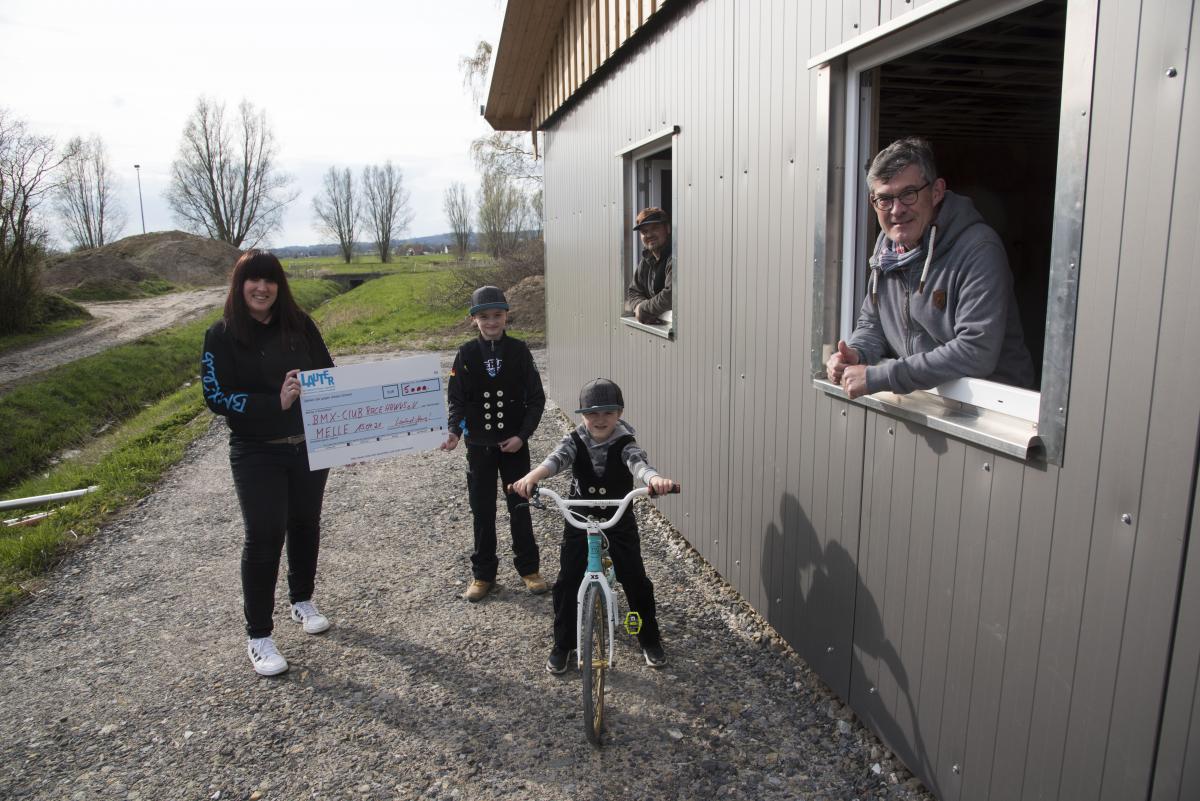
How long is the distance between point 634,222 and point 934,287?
4.00 metres

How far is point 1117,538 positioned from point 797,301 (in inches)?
70.3

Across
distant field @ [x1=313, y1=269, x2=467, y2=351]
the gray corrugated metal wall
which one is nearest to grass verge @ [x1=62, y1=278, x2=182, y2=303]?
distant field @ [x1=313, y1=269, x2=467, y2=351]

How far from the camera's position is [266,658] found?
12.8ft

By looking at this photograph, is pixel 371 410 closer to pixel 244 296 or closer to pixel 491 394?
pixel 491 394

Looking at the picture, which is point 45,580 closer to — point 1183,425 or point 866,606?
point 866,606

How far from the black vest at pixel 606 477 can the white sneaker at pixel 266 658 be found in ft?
5.62

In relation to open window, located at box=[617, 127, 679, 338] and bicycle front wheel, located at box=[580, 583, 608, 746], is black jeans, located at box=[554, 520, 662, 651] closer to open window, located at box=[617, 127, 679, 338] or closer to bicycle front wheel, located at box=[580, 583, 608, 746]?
bicycle front wheel, located at box=[580, 583, 608, 746]

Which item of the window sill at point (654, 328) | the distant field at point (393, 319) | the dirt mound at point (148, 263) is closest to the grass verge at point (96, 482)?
the window sill at point (654, 328)

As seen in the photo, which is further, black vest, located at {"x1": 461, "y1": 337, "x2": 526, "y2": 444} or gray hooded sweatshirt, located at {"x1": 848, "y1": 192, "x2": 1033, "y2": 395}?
black vest, located at {"x1": 461, "y1": 337, "x2": 526, "y2": 444}

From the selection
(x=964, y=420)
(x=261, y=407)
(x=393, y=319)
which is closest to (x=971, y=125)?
(x=964, y=420)

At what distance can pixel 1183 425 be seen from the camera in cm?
172

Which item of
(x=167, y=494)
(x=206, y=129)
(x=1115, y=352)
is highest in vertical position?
(x=206, y=129)

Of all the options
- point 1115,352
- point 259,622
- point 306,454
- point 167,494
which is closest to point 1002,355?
point 1115,352

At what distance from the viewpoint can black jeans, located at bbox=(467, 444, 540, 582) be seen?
4.48 m
